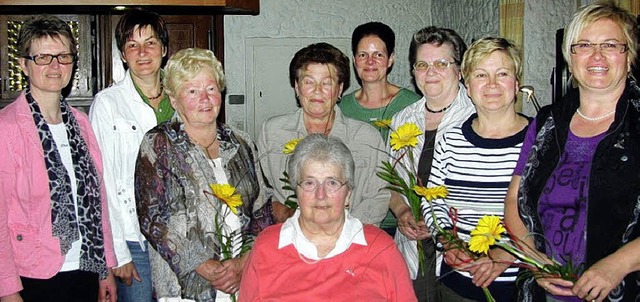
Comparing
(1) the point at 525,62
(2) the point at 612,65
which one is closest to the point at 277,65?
(1) the point at 525,62

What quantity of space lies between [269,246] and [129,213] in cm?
80

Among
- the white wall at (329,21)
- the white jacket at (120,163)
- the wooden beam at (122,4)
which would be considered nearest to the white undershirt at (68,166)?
the white jacket at (120,163)

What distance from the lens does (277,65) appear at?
706cm

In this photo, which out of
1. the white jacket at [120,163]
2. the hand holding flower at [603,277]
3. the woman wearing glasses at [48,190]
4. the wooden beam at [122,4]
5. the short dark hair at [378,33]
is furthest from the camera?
the wooden beam at [122,4]

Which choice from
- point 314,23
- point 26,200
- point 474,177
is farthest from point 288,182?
point 314,23

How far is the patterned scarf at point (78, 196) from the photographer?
2926 mm

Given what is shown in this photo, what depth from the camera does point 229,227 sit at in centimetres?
298

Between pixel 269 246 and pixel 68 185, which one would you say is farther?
pixel 68 185

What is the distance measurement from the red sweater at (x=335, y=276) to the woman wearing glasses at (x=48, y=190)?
744 mm

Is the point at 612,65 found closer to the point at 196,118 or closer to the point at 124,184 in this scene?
the point at 196,118

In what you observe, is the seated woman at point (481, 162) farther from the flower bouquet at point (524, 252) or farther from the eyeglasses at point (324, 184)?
the eyeglasses at point (324, 184)

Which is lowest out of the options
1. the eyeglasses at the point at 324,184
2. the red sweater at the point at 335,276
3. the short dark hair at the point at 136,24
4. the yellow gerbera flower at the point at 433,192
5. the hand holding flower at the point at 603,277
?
A: the red sweater at the point at 335,276

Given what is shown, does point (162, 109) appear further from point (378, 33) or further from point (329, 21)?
point (329, 21)

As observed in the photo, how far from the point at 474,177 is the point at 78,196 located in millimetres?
1536
